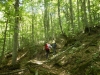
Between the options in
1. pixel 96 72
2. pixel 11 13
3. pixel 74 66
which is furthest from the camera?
pixel 11 13

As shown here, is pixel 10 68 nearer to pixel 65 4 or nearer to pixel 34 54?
pixel 34 54

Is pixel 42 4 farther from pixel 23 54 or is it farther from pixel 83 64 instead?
pixel 83 64

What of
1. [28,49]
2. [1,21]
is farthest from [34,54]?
[1,21]

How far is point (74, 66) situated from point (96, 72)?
2.27m

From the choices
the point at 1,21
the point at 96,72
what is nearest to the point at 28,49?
the point at 1,21

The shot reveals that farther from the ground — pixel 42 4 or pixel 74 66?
pixel 42 4

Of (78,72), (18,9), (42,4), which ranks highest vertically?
(42,4)

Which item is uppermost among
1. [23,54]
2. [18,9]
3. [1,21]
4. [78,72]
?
[18,9]

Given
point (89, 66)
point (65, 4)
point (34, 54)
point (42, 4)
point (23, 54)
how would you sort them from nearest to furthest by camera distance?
point (89, 66), point (34, 54), point (23, 54), point (42, 4), point (65, 4)

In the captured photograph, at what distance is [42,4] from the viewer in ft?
94.9

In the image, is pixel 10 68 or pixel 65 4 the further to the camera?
pixel 65 4

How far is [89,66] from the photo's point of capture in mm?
9695

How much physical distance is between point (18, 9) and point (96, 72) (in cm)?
856

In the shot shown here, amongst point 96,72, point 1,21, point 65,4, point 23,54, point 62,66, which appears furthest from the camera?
point 65,4
